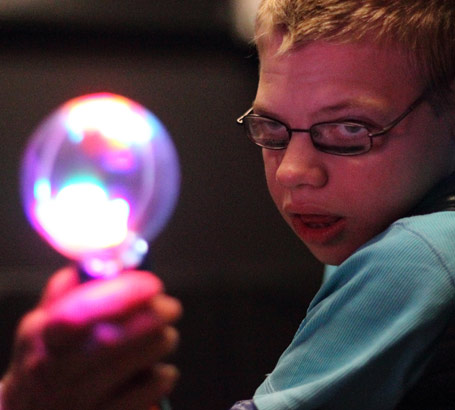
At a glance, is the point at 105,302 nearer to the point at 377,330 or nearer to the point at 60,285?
the point at 60,285

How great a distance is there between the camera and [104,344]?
0.99 ft

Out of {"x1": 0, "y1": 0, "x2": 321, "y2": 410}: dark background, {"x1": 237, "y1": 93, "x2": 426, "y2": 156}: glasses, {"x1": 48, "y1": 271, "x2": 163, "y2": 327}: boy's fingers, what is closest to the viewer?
{"x1": 48, "y1": 271, "x2": 163, "y2": 327}: boy's fingers

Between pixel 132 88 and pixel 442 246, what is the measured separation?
3.66 feet

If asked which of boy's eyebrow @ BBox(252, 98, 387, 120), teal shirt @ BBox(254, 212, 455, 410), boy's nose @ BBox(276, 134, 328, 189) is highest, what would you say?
boy's eyebrow @ BBox(252, 98, 387, 120)

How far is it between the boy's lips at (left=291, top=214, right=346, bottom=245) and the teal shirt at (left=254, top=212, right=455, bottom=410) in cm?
8

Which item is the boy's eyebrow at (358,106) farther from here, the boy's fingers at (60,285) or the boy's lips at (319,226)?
the boy's fingers at (60,285)

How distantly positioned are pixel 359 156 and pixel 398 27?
10 cm

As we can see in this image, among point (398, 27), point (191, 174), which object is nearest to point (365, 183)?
point (398, 27)

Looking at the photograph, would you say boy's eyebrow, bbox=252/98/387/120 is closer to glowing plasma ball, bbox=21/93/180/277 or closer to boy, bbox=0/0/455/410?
boy, bbox=0/0/455/410

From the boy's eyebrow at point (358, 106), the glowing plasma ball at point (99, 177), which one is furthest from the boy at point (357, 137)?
the glowing plasma ball at point (99, 177)

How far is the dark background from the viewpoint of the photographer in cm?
144

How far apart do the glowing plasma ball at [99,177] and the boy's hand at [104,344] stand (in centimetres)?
8

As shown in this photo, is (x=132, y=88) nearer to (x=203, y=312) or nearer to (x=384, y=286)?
(x=203, y=312)

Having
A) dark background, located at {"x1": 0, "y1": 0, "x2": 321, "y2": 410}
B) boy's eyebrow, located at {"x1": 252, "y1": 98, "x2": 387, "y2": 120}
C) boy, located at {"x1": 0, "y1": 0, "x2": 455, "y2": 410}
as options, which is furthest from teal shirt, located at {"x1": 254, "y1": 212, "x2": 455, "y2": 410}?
dark background, located at {"x1": 0, "y1": 0, "x2": 321, "y2": 410}
